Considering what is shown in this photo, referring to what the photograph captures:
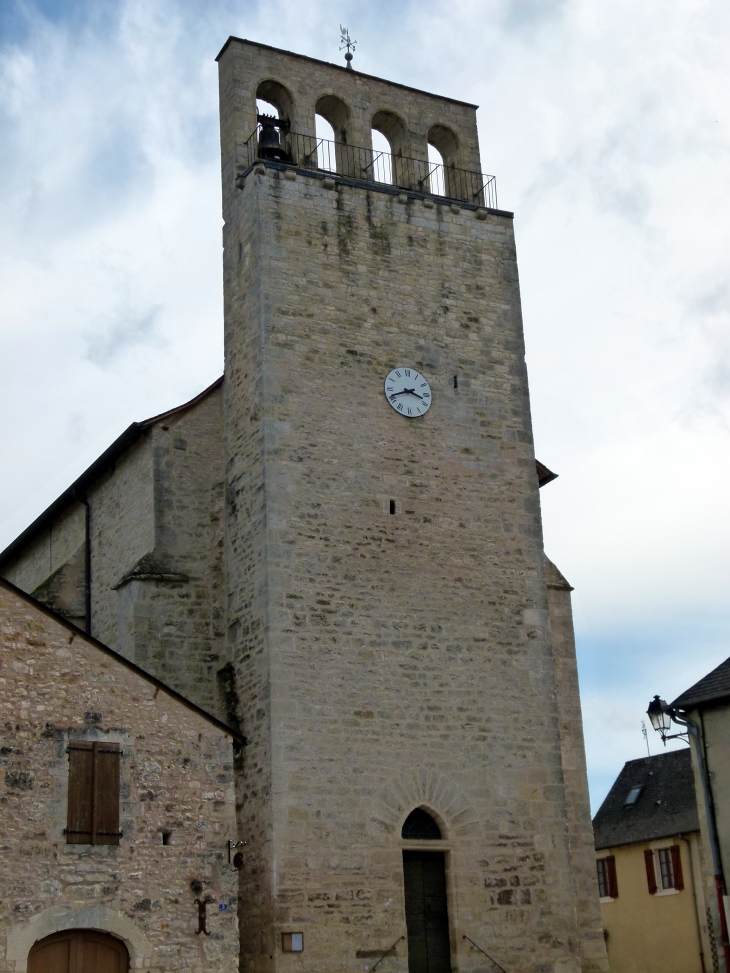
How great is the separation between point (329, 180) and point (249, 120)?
176cm

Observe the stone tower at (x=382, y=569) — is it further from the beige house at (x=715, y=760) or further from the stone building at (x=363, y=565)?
the beige house at (x=715, y=760)

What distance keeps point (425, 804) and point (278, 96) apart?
11570 millimetres

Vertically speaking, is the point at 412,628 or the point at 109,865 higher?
the point at 412,628

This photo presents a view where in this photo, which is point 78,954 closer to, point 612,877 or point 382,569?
point 382,569

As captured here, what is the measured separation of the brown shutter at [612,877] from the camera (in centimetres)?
3173

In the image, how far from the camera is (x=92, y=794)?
602 inches

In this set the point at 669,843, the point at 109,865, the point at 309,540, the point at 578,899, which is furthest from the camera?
the point at 669,843

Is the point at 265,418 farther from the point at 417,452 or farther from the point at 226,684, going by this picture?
the point at 226,684

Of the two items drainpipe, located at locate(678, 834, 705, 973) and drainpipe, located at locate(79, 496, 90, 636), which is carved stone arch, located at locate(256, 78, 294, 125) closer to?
drainpipe, located at locate(79, 496, 90, 636)

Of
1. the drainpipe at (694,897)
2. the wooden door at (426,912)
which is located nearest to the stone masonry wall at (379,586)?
the wooden door at (426,912)

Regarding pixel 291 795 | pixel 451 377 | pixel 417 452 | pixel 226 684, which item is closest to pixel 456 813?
pixel 291 795

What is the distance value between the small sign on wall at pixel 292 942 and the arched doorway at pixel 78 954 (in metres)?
2.57

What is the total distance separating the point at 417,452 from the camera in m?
20.5

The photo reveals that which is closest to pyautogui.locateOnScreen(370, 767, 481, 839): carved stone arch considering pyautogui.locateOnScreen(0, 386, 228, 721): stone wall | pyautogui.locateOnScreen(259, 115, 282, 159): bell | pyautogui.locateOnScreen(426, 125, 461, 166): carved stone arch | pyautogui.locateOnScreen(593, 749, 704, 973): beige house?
pyautogui.locateOnScreen(0, 386, 228, 721): stone wall
